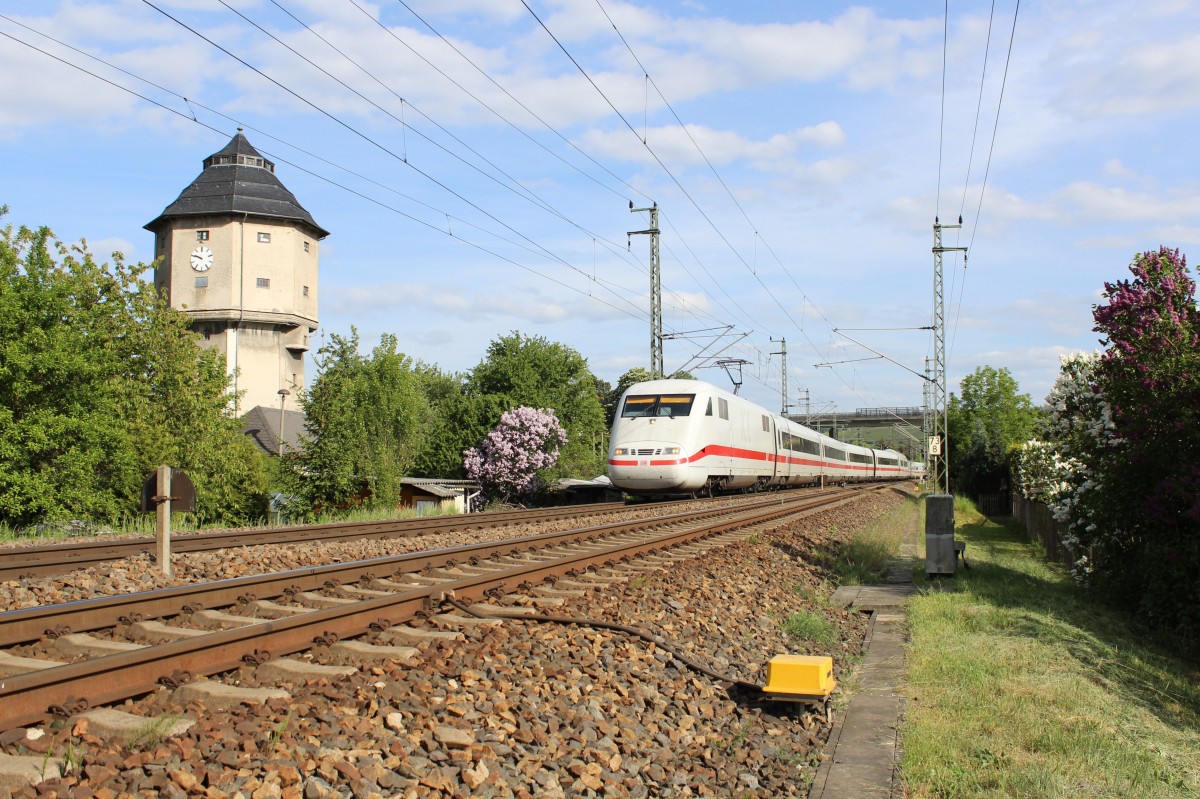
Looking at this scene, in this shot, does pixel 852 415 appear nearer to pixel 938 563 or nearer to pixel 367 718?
pixel 938 563

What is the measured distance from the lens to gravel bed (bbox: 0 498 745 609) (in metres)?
8.20

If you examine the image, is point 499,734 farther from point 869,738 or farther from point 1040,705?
point 1040,705

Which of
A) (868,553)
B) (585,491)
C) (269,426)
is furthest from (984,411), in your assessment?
(868,553)

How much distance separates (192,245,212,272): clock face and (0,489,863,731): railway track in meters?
50.3

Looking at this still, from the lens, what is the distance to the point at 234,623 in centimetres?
670

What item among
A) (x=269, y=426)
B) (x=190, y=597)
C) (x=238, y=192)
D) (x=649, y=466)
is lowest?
(x=190, y=597)

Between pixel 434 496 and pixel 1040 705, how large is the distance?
27.4 meters

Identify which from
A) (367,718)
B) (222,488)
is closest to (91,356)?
(222,488)

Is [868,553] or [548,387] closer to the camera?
[868,553]

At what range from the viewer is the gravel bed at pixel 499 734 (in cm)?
386

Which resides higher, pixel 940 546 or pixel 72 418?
pixel 72 418

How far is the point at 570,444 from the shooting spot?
39.6m

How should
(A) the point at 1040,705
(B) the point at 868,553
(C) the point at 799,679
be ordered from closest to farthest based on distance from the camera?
(C) the point at 799,679 < (A) the point at 1040,705 < (B) the point at 868,553

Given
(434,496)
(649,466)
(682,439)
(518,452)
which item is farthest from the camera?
(518,452)
